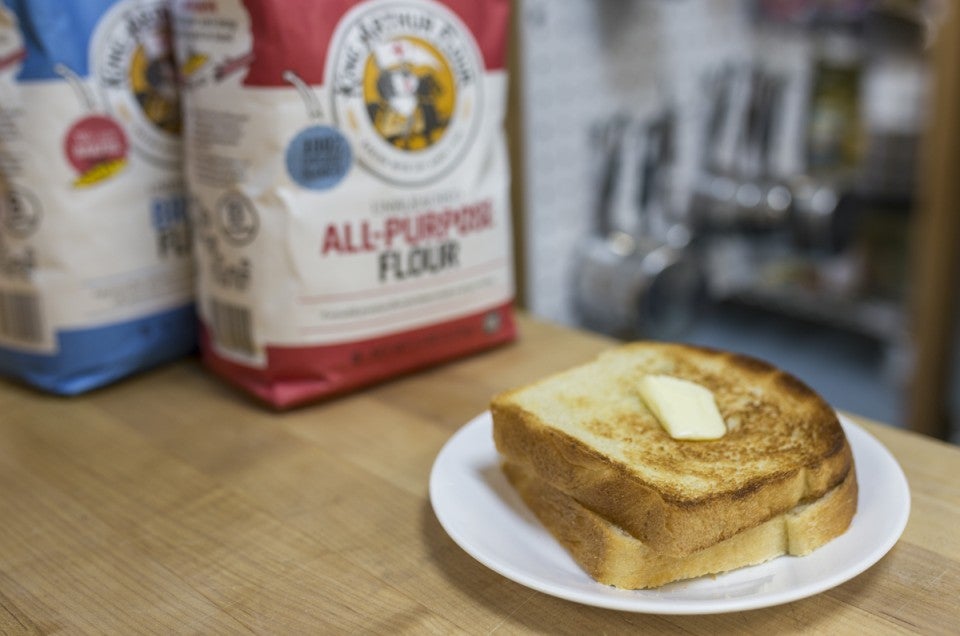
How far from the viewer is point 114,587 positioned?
1.92 ft

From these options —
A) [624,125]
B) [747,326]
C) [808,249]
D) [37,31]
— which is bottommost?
[747,326]

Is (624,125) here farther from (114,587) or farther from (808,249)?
(114,587)

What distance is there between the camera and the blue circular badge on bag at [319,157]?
0.77 meters

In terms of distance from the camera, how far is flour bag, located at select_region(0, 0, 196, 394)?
785 mm

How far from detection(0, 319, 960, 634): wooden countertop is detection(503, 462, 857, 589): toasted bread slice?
3cm

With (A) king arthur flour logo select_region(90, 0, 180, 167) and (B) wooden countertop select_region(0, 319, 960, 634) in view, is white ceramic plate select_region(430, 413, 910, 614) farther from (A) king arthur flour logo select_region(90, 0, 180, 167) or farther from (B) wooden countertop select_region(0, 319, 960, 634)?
(A) king arthur flour logo select_region(90, 0, 180, 167)

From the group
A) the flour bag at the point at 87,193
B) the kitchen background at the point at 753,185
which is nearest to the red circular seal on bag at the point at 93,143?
the flour bag at the point at 87,193

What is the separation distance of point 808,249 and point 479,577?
1195 millimetres

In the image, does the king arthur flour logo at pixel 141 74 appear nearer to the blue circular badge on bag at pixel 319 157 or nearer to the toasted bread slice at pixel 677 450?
the blue circular badge on bag at pixel 319 157

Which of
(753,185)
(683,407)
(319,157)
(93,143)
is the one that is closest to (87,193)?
(93,143)

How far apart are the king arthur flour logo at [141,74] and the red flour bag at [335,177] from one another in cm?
3

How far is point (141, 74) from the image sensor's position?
84cm

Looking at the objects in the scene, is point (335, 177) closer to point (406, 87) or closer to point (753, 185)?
point (406, 87)

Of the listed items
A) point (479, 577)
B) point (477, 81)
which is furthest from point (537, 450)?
point (477, 81)
